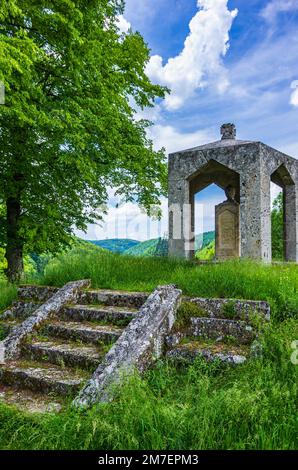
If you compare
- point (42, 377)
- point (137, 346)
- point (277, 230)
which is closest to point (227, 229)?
point (137, 346)

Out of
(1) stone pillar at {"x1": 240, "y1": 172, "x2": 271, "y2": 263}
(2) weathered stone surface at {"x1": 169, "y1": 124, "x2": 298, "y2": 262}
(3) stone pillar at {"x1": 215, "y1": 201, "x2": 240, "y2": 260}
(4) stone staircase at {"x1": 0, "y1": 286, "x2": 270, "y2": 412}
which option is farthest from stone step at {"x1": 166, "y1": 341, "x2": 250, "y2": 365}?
(3) stone pillar at {"x1": 215, "y1": 201, "x2": 240, "y2": 260}

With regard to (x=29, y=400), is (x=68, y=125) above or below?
above

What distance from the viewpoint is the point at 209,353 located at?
426cm

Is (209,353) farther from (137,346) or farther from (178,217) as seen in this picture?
(178,217)

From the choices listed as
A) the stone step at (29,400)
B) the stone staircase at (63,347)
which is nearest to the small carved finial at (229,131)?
the stone staircase at (63,347)

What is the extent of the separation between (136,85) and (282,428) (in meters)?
11.0

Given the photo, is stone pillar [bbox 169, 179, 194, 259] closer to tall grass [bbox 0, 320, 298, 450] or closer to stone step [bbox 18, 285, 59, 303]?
stone step [bbox 18, 285, 59, 303]

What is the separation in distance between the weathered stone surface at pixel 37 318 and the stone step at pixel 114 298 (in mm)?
187

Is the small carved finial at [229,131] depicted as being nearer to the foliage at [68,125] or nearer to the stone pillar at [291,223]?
the stone pillar at [291,223]

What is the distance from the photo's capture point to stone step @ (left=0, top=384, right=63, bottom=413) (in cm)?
358

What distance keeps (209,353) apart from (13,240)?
24.5 feet

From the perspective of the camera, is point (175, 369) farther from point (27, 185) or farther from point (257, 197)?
point (27, 185)

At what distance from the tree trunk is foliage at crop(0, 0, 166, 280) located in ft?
0.11
